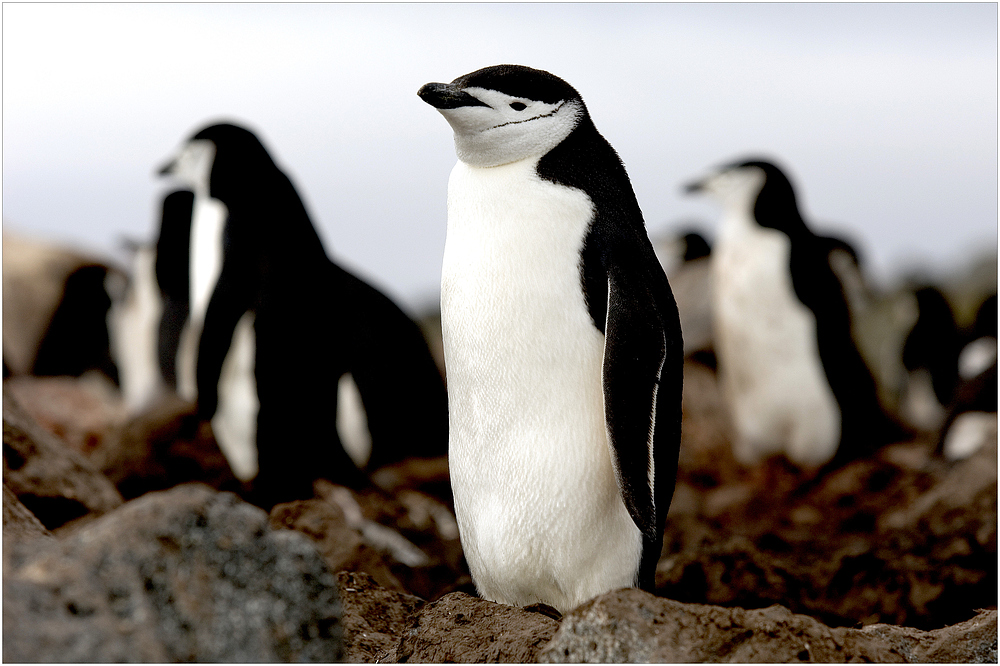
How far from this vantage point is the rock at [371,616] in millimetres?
2643

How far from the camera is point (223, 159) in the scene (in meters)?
5.89

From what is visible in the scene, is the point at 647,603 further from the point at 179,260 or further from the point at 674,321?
the point at 179,260

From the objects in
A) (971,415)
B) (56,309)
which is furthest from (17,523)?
(56,309)

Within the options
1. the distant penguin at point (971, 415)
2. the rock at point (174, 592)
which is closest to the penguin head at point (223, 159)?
the rock at point (174, 592)

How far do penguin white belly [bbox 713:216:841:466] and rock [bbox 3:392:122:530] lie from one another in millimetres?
5163

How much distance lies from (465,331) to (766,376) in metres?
5.47

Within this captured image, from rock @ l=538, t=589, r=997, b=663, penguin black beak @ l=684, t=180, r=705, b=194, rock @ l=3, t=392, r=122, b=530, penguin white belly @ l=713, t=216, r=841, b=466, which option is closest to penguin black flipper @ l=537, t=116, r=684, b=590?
rock @ l=538, t=589, r=997, b=663

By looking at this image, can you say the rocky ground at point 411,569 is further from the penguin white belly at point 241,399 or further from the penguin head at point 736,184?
the penguin head at point 736,184

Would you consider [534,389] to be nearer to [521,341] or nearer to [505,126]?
[521,341]

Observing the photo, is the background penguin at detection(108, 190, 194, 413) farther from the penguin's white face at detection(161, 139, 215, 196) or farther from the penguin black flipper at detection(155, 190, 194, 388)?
the penguin's white face at detection(161, 139, 215, 196)

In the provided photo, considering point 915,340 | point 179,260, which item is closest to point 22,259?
point 179,260

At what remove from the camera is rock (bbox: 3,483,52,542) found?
2.60 m

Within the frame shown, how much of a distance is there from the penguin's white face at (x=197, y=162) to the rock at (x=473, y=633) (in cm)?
387

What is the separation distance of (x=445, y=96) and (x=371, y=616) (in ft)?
4.33
